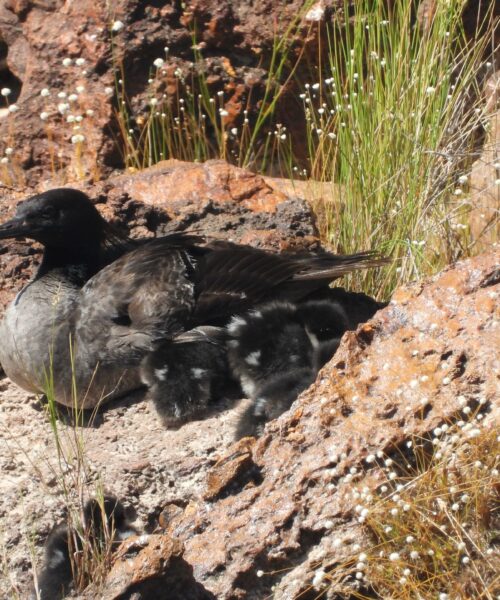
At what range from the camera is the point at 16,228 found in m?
6.06

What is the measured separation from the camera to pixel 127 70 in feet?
26.9

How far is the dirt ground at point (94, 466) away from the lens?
481 cm

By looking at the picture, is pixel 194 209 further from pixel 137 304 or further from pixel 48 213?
pixel 137 304

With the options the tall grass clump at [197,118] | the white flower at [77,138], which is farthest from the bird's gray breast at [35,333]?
the tall grass clump at [197,118]

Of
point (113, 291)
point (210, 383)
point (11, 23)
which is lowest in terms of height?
point (210, 383)

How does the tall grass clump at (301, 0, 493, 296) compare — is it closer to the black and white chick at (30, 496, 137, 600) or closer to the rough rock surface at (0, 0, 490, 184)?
the rough rock surface at (0, 0, 490, 184)

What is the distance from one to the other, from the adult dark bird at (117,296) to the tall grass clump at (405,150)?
622 mm

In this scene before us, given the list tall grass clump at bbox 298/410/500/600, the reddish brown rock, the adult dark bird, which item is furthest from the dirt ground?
tall grass clump at bbox 298/410/500/600

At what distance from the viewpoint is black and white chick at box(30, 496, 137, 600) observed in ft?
14.5

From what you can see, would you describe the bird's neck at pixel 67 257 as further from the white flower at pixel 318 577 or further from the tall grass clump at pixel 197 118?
the white flower at pixel 318 577

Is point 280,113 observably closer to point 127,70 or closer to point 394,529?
point 127,70

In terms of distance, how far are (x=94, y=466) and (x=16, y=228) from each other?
1.50 metres

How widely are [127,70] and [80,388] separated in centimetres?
317

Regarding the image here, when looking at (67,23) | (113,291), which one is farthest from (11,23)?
(113,291)
